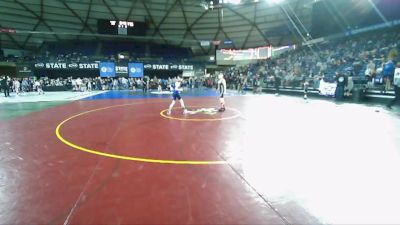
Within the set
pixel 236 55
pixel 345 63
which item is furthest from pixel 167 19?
pixel 345 63

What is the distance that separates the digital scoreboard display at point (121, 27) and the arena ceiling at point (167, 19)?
48.3 inches

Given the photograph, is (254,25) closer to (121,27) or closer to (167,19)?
(167,19)

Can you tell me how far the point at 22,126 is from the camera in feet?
26.7

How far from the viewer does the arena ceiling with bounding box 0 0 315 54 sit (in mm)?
33250

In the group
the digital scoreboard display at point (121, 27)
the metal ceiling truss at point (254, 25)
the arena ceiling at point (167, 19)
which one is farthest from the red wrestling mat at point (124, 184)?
the metal ceiling truss at point (254, 25)

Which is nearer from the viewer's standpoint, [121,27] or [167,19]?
[121,27]

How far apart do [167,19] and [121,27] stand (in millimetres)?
6821

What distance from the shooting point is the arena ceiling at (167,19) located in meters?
33.2

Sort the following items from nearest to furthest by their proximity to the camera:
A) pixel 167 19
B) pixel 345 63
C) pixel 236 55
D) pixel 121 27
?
1. pixel 345 63
2. pixel 121 27
3. pixel 167 19
4. pixel 236 55

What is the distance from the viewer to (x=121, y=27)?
3697 centimetres

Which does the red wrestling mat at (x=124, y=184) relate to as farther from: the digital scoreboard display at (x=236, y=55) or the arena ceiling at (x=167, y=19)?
the digital scoreboard display at (x=236, y=55)

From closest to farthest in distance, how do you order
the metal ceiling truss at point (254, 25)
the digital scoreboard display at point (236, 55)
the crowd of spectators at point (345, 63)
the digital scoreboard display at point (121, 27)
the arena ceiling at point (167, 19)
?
the crowd of spectators at point (345, 63)
the arena ceiling at point (167, 19)
the digital scoreboard display at point (121, 27)
the metal ceiling truss at point (254, 25)
the digital scoreboard display at point (236, 55)

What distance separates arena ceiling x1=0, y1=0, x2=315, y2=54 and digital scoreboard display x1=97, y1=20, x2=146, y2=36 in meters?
1.23

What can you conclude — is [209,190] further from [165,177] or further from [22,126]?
[22,126]
